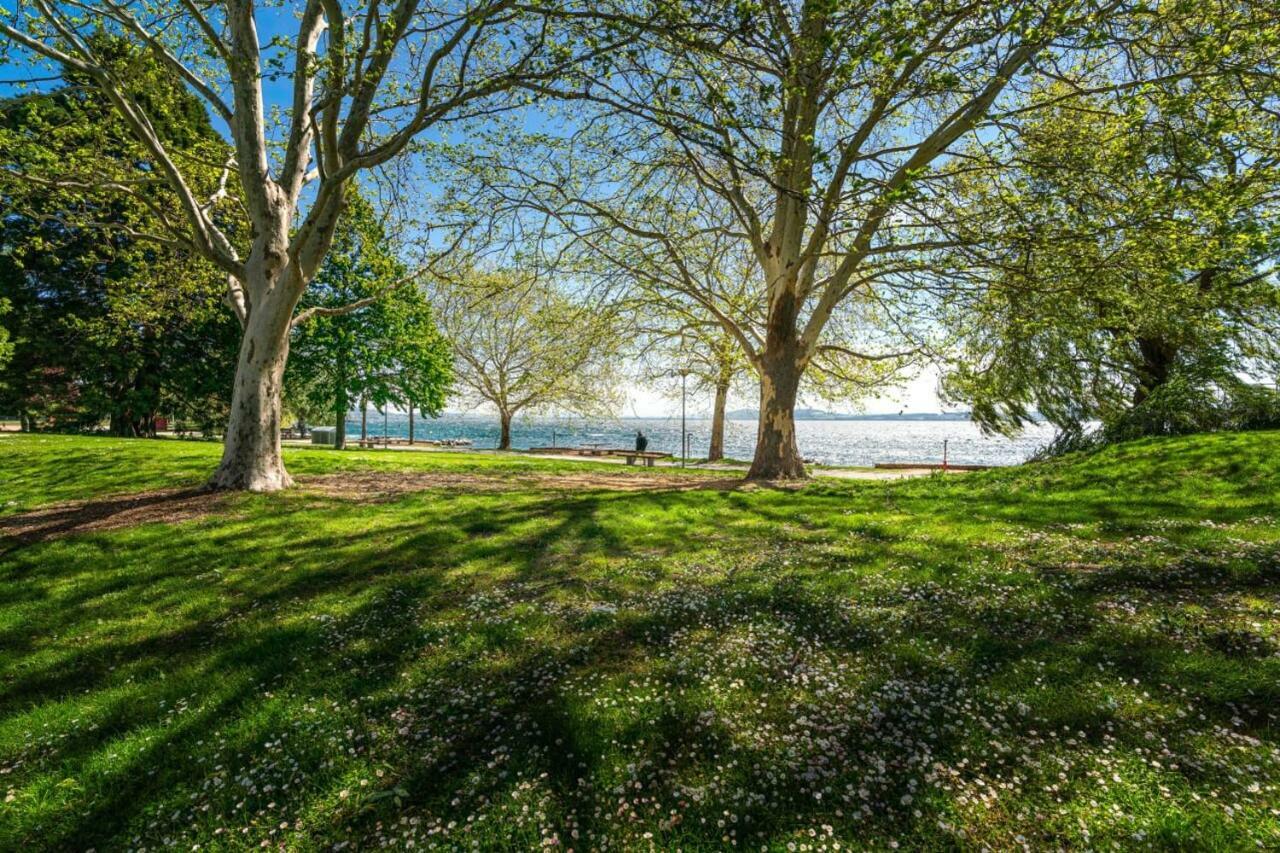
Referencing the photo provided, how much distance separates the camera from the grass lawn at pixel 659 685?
10.3 feet

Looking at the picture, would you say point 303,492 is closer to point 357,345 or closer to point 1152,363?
point 357,345

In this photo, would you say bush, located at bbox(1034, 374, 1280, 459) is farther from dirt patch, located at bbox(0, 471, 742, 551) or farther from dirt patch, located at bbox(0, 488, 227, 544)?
dirt patch, located at bbox(0, 488, 227, 544)

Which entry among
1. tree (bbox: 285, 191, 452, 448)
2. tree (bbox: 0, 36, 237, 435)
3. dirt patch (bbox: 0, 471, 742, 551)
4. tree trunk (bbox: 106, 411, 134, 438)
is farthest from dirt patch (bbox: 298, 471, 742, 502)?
tree trunk (bbox: 106, 411, 134, 438)

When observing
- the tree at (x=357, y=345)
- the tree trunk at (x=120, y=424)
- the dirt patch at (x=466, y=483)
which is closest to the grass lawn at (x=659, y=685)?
the dirt patch at (x=466, y=483)

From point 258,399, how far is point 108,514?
3.19 m

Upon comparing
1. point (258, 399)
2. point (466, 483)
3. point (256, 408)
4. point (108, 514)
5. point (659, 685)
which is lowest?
point (659, 685)

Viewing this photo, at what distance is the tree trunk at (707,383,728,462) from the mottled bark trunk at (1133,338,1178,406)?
1735 cm

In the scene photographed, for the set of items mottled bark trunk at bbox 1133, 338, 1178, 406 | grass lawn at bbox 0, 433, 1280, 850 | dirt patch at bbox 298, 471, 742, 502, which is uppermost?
mottled bark trunk at bbox 1133, 338, 1178, 406

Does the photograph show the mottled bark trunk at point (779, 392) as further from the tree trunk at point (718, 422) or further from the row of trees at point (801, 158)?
the tree trunk at point (718, 422)

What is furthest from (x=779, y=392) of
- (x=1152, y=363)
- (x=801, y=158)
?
(x=1152, y=363)

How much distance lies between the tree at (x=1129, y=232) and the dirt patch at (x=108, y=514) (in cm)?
1566

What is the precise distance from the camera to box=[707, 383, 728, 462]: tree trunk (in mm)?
31997

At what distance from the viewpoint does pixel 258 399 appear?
11.6 metres

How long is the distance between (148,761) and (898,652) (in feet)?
18.6
